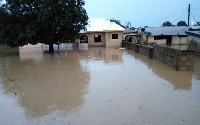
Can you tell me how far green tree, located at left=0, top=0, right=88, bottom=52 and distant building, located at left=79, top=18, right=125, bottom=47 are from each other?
6.88 m

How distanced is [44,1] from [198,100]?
17632 mm

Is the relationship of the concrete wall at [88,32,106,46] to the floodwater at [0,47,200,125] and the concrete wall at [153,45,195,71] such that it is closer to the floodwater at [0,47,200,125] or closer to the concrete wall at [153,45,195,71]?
the concrete wall at [153,45,195,71]

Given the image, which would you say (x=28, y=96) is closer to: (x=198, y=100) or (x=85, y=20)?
(x=198, y=100)

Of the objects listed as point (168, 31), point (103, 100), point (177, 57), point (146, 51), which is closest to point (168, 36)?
point (168, 31)

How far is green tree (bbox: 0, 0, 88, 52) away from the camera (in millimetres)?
18547

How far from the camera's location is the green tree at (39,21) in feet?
60.8

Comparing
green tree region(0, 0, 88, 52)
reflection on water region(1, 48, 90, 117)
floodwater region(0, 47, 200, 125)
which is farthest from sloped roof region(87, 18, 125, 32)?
floodwater region(0, 47, 200, 125)

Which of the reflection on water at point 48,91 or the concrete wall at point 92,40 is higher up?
the concrete wall at point 92,40

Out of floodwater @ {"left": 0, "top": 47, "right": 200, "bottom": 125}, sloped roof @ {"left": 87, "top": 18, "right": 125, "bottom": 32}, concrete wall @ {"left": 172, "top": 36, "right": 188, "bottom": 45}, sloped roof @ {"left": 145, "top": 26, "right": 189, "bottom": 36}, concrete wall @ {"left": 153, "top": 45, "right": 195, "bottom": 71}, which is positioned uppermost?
sloped roof @ {"left": 87, "top": 18, "right": 125, "bottom": 32}

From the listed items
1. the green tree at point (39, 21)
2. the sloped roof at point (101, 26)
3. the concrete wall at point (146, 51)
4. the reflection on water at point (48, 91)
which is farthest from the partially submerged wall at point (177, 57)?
the sloped roof at point (101, 26)

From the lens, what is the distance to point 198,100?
563 centimetres

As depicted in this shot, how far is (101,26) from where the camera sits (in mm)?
30234

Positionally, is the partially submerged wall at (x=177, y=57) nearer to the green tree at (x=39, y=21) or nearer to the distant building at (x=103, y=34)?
the green tree at (x=39, y=21)

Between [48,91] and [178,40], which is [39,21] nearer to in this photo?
[48,91]
